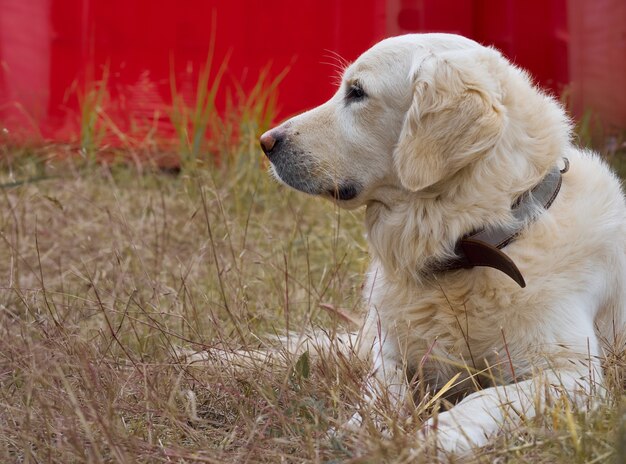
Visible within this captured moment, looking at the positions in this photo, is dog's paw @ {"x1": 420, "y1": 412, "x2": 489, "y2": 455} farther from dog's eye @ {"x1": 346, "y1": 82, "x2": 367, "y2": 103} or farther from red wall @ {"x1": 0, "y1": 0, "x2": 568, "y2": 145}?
red wall @ {"x1": 0, "y1": 0, "x2": 568, "y2": 145}

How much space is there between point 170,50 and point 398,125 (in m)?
3.28

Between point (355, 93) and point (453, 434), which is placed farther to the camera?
point (355, 93)

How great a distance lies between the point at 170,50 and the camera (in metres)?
5.66

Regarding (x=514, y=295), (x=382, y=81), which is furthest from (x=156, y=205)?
(x=514, y=295)

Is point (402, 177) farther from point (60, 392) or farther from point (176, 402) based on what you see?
point (60, 392)

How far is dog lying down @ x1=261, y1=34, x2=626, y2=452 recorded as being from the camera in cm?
243

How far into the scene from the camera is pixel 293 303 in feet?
11.5

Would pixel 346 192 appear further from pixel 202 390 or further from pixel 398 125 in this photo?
pixel 202 390

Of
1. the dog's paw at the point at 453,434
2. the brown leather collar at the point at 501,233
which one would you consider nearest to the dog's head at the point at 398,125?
the brown leather collar at the point at 501,233

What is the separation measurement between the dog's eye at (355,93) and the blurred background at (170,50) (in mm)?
2768

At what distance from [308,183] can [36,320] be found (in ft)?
2.91

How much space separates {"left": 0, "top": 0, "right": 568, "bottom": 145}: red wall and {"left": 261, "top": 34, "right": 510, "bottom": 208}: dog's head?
2.90 m

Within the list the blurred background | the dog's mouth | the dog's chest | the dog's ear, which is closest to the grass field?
the dog's chest

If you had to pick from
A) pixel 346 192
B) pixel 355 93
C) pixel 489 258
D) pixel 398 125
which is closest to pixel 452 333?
pixel 489 258
